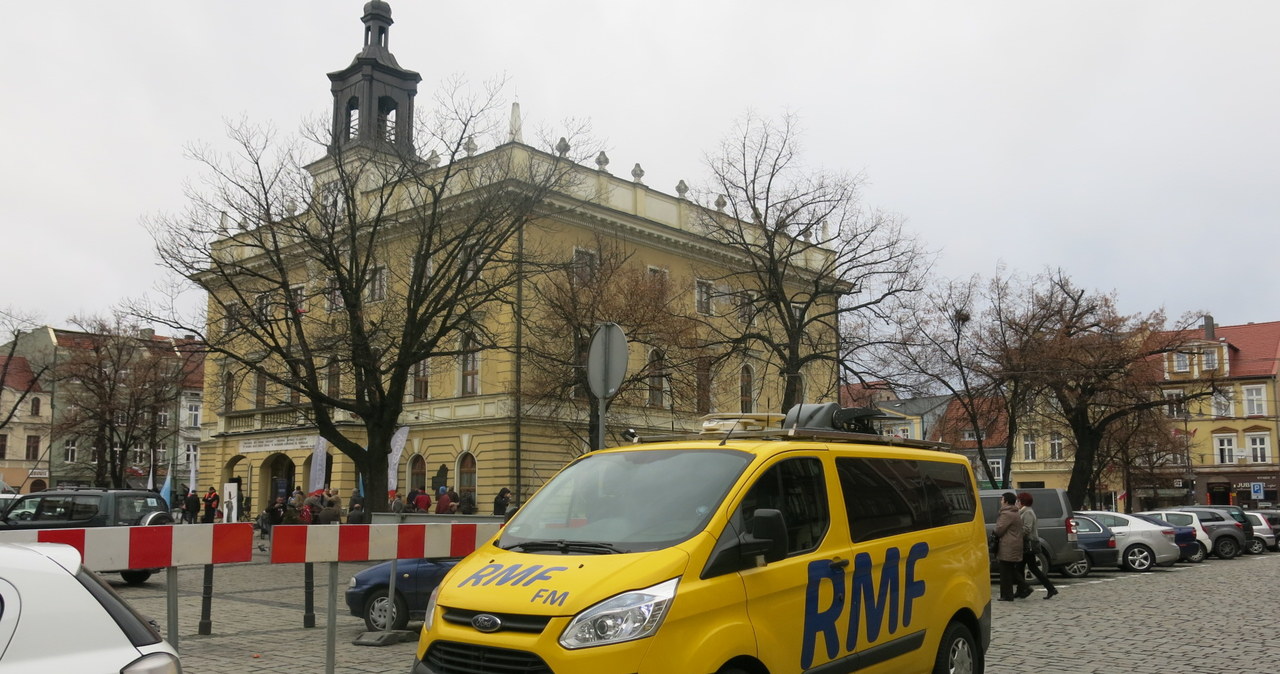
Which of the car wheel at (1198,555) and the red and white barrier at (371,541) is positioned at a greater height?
the red and white barrier at (371,541)

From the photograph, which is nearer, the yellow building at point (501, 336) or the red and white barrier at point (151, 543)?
the red and white barrier at point (151, 543)

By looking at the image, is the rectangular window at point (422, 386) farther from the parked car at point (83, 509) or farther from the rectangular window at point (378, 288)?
the parked car at point (83, 509)

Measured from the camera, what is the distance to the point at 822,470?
6652mm

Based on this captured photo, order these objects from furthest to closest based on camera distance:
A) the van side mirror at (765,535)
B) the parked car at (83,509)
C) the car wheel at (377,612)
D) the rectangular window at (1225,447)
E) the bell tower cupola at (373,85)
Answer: the rectangular window at (1225,447), the bell tower cupola at (373,85), the parked car at (83,509), the car wheel at (377,612), the van side mirror at (765,535)

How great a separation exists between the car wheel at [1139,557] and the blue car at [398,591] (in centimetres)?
1834

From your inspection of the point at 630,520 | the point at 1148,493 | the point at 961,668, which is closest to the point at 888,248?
the point at 961,668

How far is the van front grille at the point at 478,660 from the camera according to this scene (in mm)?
5211

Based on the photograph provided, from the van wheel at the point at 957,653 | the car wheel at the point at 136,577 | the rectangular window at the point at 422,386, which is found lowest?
the car wheel at the point at 136,577

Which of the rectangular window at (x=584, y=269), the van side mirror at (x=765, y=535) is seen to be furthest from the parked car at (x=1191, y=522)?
the van side mirror at (x=765, y=535)

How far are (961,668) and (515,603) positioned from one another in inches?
157

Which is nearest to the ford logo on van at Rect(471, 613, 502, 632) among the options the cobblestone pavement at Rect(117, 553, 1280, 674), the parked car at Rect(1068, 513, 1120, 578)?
the cobblestone pavement at Rect(117, 553, 1280, 674)

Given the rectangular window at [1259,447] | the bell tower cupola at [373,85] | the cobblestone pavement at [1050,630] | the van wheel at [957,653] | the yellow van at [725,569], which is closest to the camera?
the yellow van at [725,569]

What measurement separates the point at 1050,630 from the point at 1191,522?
18.3m

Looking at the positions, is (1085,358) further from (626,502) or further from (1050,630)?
(626,502)
